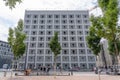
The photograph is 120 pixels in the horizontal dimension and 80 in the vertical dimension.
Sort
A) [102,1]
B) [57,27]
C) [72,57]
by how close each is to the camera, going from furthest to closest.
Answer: [57,27]
[72,57]
[102,1]

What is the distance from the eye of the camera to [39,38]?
196 ft

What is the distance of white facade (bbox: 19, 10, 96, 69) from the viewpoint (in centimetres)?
5678

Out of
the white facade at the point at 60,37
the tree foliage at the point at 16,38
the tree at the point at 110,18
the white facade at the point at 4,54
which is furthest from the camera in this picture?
the white facade at the point at 4,54

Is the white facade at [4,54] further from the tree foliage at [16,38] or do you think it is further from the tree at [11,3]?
the tree at [11,3]

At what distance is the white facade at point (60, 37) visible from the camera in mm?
56781

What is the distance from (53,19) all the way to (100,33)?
171 feet

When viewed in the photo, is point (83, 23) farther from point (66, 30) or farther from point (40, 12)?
point (40, 12)

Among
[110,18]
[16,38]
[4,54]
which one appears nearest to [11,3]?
[110,18]

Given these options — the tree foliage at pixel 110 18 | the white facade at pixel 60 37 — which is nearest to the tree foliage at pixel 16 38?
the tree foliage at pixel 110 18

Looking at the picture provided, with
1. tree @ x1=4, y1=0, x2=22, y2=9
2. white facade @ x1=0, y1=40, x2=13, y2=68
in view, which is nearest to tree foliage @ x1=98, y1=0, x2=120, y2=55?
tree @ x1=4, y1=0, x2=22, y2=9

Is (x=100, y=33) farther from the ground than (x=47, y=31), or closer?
closer

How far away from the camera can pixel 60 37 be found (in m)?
59.7

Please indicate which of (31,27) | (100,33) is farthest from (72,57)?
(100,33)

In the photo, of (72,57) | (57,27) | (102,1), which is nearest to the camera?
(102,1)
